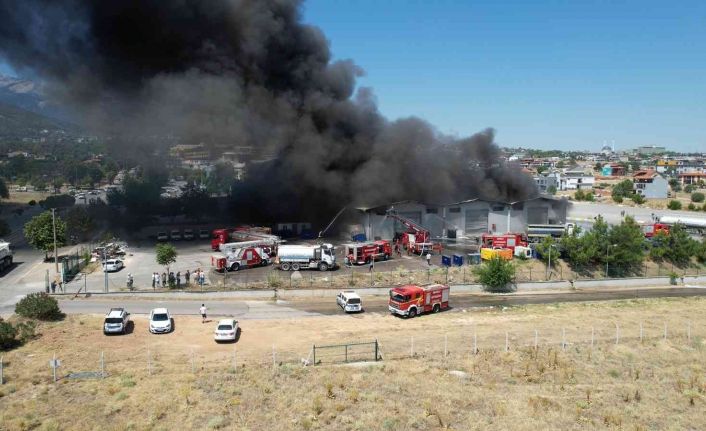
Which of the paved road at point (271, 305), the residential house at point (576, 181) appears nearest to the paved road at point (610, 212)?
the residential house at point (576, 181)

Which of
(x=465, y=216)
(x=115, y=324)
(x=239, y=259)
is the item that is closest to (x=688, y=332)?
(x=465, y=216)

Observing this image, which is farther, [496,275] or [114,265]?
[114,265]

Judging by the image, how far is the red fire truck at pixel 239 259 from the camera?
3834cm

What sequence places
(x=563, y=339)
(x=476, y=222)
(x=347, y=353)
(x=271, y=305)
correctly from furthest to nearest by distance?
(x=476, y=222), (x=271, y=305), (x=563, y=339), (x=347, y=353)

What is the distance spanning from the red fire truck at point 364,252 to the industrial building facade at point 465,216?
279 inches

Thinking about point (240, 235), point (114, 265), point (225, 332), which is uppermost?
point (240, 235)

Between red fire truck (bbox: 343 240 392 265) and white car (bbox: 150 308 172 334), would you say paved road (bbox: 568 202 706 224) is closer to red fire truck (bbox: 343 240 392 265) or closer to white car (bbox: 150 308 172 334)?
red fire truck (bbox: 343 240 392 265)

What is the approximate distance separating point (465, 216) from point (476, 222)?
1.33 meters

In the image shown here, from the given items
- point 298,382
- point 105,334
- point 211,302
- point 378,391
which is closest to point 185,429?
point 298,382

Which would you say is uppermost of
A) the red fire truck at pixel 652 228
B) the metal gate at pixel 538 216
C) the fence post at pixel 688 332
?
the metal gate at pixel 538 216

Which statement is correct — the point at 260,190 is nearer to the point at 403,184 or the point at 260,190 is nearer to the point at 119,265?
the point at 403,184

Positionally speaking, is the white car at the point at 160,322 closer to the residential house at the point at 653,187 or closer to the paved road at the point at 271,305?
the paved road at the point at 271,305

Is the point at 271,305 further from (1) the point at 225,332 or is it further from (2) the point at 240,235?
(2) the point at 240,235

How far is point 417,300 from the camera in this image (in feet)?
97.3
